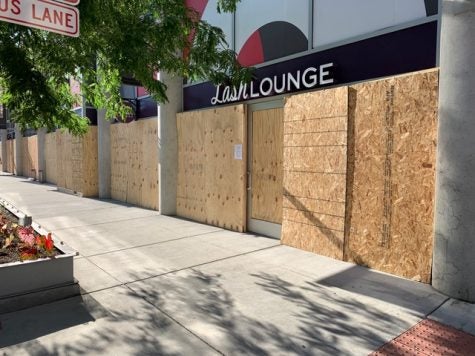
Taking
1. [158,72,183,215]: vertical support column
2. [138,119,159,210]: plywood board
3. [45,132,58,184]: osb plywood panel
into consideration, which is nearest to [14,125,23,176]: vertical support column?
[45,132,58,184]: osb plywood panel

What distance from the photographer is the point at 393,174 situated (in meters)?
5.15

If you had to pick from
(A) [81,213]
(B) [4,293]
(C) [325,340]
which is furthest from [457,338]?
(A) [81,213]

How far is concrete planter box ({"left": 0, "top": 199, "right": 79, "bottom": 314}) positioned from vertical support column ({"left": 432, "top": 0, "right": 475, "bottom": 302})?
4334 mm

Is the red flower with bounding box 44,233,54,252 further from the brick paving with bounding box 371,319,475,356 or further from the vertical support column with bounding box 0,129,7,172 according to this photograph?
the vertical support column with bounding box 0,129,7,172

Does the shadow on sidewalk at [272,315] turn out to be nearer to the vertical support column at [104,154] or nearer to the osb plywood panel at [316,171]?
the osb plywood panel at [316,171]

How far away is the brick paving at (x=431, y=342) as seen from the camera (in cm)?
318

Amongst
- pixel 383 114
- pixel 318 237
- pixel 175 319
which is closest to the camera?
pixel 175 319

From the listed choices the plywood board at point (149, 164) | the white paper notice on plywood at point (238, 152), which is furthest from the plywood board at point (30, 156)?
the white paper notice on plywood at point (238, 152)

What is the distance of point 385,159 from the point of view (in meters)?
5.23

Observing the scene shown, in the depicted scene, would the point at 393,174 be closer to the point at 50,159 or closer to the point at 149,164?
the point at 149,164

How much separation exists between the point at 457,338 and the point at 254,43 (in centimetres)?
614

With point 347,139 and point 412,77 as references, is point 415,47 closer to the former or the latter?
point 412,77

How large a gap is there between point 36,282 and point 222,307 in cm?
205

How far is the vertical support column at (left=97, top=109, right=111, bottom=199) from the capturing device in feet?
43.7
